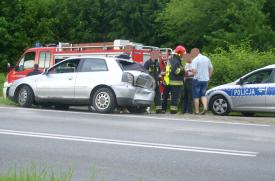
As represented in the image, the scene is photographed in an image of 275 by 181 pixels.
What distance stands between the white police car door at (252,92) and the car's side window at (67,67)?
14.4 feet

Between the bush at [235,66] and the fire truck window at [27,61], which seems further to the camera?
the fire truck window at [27,61]

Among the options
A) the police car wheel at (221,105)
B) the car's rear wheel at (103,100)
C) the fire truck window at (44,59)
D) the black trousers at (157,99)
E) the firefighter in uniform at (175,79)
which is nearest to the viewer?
the car's rear wheel at (103,100)

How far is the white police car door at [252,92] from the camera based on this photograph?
16484 mm

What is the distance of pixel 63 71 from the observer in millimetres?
16719

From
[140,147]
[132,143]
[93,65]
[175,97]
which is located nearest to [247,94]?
[175,97]

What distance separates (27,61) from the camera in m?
21.4

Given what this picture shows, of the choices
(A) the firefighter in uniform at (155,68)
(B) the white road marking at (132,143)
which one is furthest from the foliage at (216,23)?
(B) the white road marking at (132,143)

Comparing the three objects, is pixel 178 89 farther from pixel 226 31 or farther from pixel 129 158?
pixel 226 31

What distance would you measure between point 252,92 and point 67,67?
5.05 m

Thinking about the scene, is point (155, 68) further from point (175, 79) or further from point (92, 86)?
point (92, 86)

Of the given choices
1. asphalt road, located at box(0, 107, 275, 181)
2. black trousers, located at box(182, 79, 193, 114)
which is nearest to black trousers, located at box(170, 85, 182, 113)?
black trousers, located at box(182, 79, 193, 114)

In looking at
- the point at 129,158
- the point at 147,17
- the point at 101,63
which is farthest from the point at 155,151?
the point at 147,17

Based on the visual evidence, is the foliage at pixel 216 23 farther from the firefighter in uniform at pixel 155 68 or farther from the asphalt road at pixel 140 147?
the asphalt road at pixel 140 147

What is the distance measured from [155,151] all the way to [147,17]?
3171 cm
